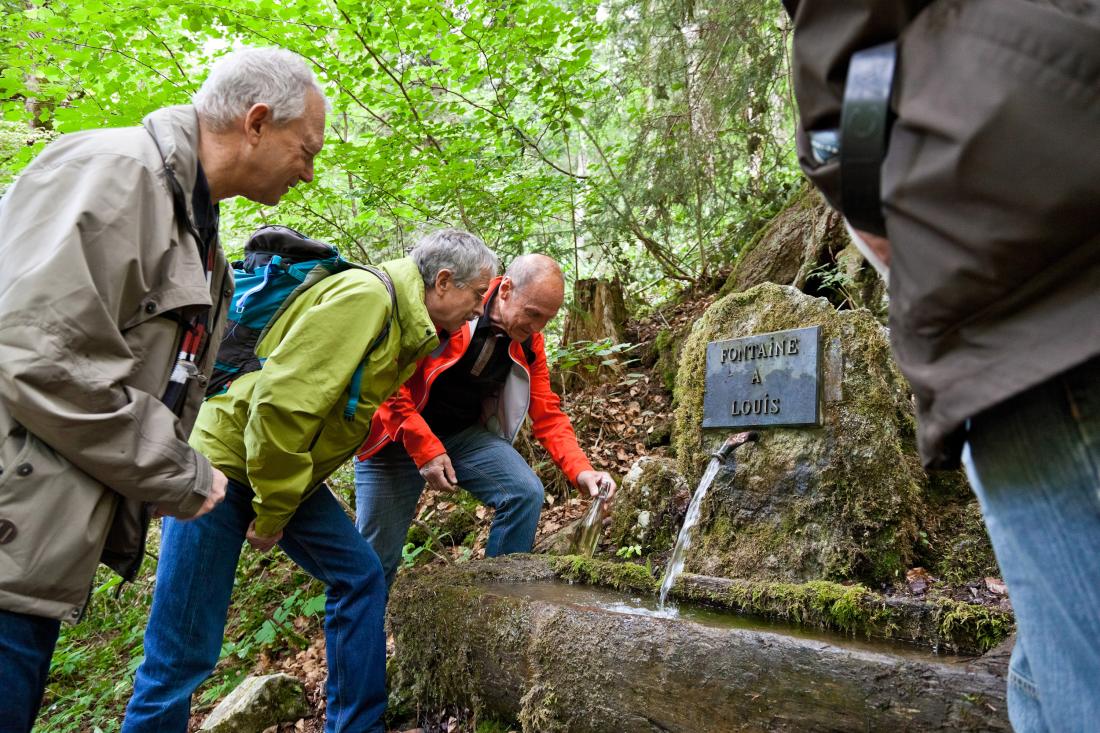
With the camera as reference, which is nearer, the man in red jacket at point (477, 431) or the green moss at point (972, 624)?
the green moss at point (972, 624)

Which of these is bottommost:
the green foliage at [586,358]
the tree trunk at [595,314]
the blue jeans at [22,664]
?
the blue jeans at [22,664]

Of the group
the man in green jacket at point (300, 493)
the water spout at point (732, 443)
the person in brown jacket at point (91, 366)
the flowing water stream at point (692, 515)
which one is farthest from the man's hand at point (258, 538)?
the water spout at point (732, 443)

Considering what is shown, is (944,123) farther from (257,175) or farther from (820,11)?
(257,175)

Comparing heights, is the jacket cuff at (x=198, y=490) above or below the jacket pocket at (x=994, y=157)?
below

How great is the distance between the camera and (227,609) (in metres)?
2.94

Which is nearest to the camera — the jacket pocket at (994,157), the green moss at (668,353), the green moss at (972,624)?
the jacket pocket at (994,157)

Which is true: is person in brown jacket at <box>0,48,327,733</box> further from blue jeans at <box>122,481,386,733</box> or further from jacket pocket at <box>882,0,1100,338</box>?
jacket pocket at <box>882,0,1100,338</box>

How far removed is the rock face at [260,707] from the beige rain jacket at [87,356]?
2.16 m

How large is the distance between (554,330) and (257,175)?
285 inches

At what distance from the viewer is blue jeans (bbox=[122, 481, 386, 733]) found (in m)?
2.57

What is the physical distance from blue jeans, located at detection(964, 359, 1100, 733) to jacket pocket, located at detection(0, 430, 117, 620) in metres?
1.83

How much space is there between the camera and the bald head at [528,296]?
160 inches

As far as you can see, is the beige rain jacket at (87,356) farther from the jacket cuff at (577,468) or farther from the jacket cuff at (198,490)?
the jacket cuff at (577,468)

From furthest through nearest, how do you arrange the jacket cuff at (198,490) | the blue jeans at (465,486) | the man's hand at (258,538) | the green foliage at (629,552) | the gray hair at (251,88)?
the green foliage at (629,552)
the blue jeans at (465,486)
the man's hand at (258,538)
the gray hair at (251,88)
the jacket cuff at (198,490)
